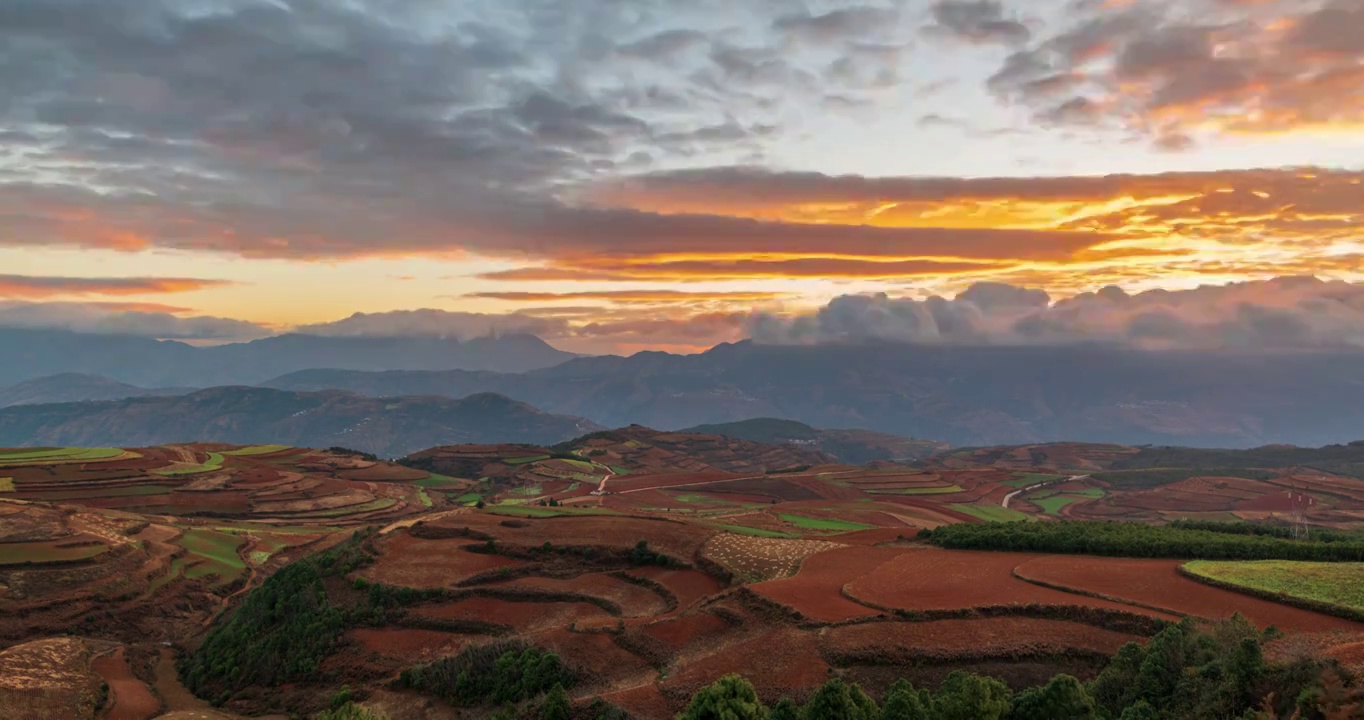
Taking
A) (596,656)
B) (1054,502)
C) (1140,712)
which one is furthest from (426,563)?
(1054,502)

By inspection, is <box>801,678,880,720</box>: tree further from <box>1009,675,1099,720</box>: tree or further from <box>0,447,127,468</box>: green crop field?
<box>0,447,127,468</box>: green crop field

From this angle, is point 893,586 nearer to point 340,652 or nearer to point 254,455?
point 340,652

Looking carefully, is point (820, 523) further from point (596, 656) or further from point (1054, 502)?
point (1054, 502)

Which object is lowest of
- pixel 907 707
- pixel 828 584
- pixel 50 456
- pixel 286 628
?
pixel 286 628

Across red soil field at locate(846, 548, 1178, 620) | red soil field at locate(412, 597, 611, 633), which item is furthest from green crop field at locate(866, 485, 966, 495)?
red soil field at locate(412, 597, 611, 633)

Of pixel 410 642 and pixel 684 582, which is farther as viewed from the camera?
pixel 684 582

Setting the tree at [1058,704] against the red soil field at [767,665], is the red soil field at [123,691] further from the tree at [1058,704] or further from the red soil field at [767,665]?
the tree at [1058,704]
